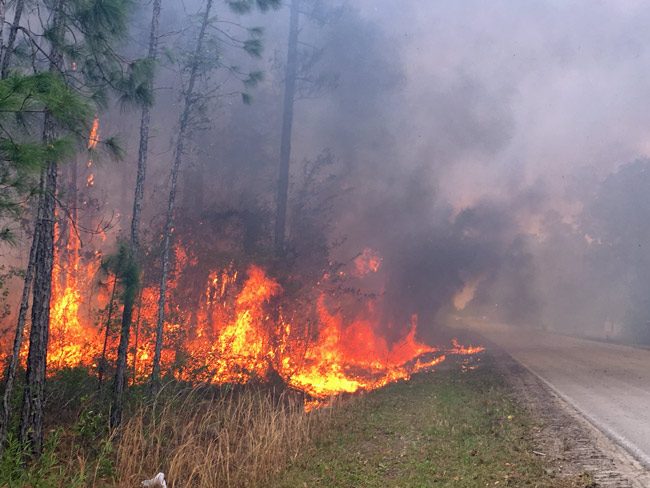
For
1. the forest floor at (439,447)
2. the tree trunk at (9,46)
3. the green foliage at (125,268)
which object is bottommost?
the forest floor at (439,447)

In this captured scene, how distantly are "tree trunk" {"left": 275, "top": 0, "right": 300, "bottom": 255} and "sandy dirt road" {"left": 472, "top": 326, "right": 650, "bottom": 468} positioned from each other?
11449mm

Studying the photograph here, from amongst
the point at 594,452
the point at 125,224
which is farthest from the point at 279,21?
the point at 594,452

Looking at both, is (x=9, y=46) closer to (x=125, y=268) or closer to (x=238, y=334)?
(x=125, y=268)

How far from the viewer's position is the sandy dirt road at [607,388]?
766cm

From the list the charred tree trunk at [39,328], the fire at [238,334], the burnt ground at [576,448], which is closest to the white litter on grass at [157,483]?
the charred tree trunk at [39,328]

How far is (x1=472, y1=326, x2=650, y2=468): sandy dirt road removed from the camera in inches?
302

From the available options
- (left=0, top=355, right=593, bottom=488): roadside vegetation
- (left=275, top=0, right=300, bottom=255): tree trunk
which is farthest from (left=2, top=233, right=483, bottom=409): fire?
(left=0, top=355, right=593, bottom=488): roadside vegetation

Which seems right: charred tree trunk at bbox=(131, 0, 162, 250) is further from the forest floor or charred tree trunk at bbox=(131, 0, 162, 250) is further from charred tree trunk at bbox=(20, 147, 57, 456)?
the forest floor

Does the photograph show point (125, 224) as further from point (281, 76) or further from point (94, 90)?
point (94, 90)

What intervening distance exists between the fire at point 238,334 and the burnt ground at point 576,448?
7293 mm

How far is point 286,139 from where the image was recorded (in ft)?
73.5

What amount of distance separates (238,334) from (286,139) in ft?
31.1

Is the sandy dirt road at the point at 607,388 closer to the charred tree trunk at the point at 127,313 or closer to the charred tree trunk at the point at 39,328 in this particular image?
the charred tree trunk at the point at 39,328

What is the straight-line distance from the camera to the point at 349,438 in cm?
888
